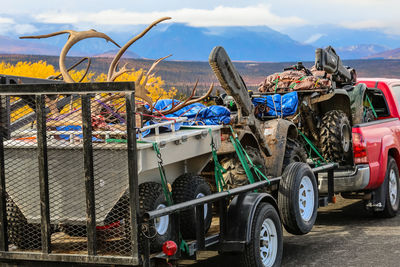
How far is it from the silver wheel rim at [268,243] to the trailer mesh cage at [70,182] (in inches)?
69.5

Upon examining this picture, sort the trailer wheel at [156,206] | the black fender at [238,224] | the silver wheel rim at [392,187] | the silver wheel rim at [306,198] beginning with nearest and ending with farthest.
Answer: the trailer wheel at [156,206], the black fender at [238,224], the silver wheel rim at [306,198], the silver wheel rim at [392,187]

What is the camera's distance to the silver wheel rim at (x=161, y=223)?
5.88 meters

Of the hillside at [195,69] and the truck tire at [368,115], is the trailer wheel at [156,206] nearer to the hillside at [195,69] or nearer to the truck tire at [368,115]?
the truck tire at [368,115]

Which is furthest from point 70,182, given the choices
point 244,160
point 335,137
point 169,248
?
point 335,137

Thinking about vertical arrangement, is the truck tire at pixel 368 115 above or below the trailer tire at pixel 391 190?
above

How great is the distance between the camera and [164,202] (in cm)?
613

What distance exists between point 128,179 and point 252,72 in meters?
65.7

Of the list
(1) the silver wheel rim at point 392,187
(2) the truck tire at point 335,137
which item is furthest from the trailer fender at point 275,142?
(1) the silver wheel rim at point 392,187

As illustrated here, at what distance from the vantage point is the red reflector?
5672 millimetres

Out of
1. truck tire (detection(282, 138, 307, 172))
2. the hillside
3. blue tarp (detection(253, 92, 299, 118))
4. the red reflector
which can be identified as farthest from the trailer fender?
the hillside

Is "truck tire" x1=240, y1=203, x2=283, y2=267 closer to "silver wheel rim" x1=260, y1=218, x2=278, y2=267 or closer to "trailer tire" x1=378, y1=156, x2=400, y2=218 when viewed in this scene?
"silver wheel rim" x1=260, y1=218, x2=278, y2=267

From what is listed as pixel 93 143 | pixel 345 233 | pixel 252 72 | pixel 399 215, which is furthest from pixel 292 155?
pixel 252 72

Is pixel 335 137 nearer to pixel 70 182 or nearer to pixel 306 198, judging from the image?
pixel 306 198

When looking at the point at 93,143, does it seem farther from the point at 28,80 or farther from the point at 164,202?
the point at 28,80
